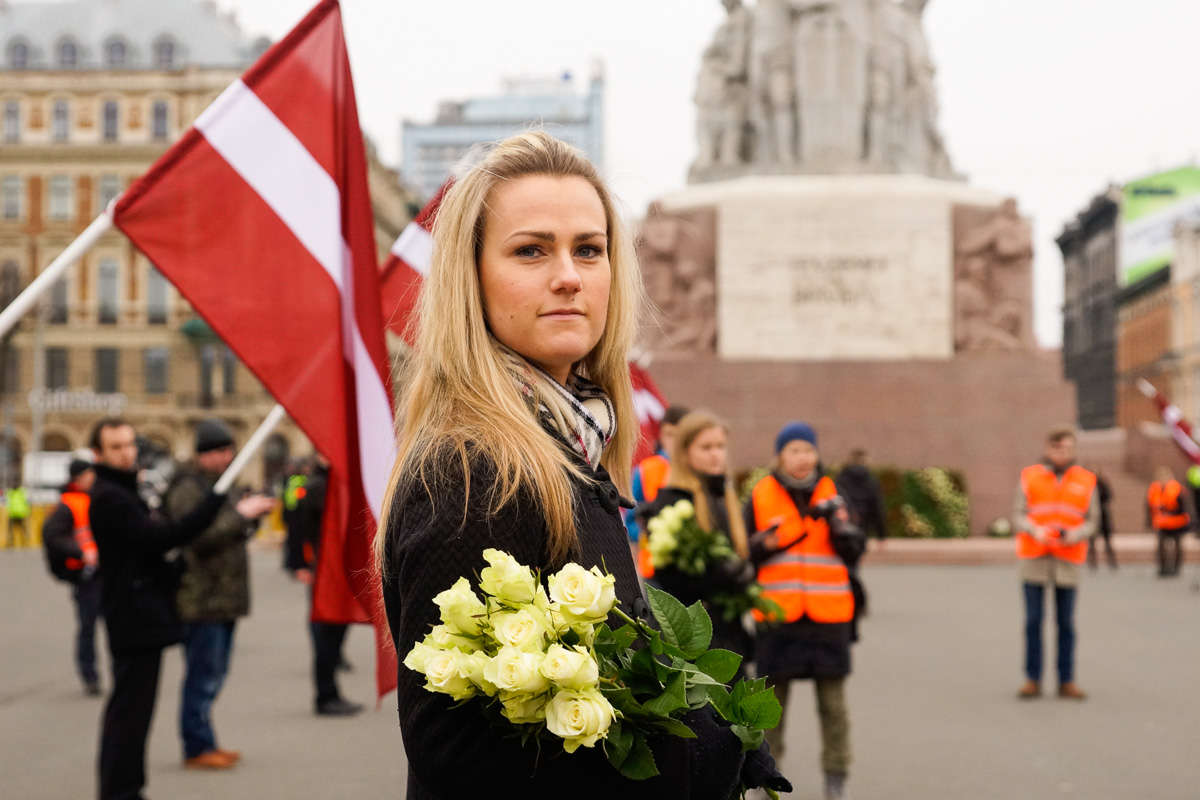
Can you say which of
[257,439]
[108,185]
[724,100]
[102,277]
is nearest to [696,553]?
[257,439]

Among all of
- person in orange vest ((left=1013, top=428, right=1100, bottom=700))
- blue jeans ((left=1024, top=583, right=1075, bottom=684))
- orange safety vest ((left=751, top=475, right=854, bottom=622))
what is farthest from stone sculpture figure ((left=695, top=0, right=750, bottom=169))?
orange safety vest ((left=751, top=475, right=854, bottom=622))

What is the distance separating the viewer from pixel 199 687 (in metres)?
6.54

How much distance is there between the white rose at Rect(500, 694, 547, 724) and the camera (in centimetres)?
167

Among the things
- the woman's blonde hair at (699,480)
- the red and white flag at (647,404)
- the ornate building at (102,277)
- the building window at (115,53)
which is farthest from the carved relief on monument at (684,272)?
the building window at (115,53)

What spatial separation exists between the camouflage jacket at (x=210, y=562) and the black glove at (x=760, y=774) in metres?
5.23

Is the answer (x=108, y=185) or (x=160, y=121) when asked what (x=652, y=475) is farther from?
(x=108, y=185)

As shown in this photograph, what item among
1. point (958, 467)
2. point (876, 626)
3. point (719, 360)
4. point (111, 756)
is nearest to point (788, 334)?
point (719, 360)

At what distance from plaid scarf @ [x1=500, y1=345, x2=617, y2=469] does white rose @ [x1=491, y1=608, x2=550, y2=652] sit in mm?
331

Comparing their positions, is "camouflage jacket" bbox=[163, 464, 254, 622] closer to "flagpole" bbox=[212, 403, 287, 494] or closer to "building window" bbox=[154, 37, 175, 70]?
"flagpole" bbox=[212, 403, 287, 494]

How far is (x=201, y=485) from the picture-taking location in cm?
682

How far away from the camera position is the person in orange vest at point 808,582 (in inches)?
221

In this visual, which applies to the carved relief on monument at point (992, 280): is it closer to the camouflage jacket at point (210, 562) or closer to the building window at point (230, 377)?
the camouflage jacket at point (210, 562)

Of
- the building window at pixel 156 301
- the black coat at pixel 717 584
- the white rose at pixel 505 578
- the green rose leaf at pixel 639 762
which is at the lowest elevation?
the black coat at pixel 717 584

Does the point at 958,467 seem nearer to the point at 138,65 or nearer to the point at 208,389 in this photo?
the point at 208,389
